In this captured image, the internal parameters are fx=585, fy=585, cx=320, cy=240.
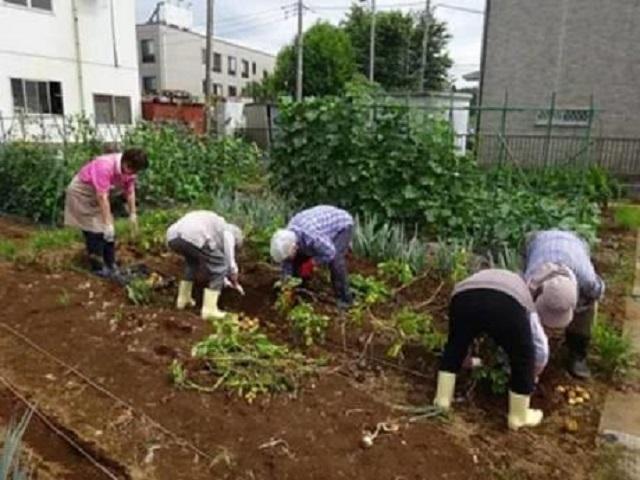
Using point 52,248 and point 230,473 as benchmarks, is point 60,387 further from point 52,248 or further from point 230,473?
point 52,248

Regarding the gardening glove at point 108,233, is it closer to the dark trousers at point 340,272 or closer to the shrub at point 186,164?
the dark trousers at point 340,272

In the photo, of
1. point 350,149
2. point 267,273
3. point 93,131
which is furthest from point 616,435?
point 93,131

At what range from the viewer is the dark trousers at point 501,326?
9.33 ft

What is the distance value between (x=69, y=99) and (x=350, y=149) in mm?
11678

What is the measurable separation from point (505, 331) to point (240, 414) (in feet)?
4.49

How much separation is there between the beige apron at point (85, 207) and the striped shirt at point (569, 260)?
3477 millimetres

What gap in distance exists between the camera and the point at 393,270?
487 centimetres

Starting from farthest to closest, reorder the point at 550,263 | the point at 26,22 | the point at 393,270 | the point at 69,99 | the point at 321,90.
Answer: the point at 321,90
the point at 69,99
the point at 26,22
the point at 393,270
the point at 550,263

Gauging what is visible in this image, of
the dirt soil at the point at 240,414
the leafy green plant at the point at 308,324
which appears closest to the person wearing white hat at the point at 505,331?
the dirt soil at the point at 240,414

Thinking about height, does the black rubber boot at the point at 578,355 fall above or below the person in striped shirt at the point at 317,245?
below

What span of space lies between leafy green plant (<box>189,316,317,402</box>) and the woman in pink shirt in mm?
1839

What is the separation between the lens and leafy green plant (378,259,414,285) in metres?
4.78

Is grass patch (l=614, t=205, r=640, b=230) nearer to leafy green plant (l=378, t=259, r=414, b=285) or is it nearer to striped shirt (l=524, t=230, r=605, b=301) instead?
leafy green plant (l=378, t=259, r=414, b=285)

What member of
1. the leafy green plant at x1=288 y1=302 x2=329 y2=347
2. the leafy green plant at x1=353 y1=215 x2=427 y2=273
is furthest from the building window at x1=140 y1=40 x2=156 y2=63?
the leafy green plant at x1=288 y1=302 x2=329 y2=347
